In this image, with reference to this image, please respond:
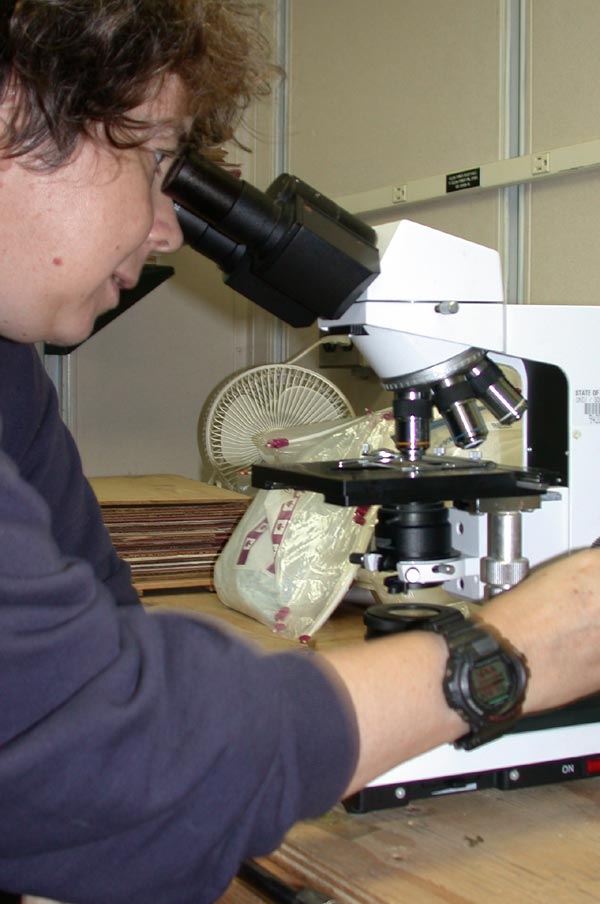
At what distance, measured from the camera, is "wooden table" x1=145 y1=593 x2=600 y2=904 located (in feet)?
2.37

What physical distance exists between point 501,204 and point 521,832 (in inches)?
57.0

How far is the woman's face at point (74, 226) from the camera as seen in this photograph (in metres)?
0.73

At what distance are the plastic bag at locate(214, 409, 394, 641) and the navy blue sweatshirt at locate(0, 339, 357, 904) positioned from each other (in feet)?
2.43

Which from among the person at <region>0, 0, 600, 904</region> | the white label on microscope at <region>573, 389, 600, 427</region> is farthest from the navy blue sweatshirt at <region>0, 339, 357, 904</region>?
the white label on microscope at <region>573, 389, 600, 427</region>

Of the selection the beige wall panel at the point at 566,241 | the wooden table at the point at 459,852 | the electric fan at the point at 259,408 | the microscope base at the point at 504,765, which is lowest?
the wooden table at the point at 459,852

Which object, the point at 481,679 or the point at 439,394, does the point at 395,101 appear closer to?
the point at 439,394

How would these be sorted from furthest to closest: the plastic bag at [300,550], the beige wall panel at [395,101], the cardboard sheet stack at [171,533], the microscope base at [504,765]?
1. the beige wall panel at [395,101]
2. the cardboard sheet stack at [171,533]
3. the plastic bag at [300,550]
4. the microscope base at [504,765]

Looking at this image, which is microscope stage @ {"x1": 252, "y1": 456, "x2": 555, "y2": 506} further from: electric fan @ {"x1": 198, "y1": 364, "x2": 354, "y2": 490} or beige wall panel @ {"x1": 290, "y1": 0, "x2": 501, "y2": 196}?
beige wall panel @ {"x1": 290, "y1": 0, "x2": 501, "y2": 196}

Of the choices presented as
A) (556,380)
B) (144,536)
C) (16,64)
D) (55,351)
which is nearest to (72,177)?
(16,64)

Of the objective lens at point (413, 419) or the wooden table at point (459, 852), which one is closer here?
the wooden table at point (459, 852)

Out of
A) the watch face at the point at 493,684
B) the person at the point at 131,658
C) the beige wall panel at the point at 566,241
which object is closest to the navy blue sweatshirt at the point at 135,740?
the person at the point at 131,658

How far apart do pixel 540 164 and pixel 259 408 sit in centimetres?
77

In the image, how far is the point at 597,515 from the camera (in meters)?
1.04

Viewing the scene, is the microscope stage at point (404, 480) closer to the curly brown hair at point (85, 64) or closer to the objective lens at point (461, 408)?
the objective lens at point (461, 408)
